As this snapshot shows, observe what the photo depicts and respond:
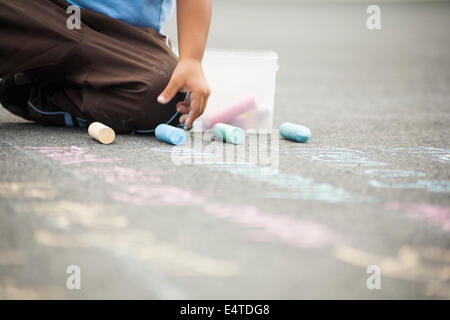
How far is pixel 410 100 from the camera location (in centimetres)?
236

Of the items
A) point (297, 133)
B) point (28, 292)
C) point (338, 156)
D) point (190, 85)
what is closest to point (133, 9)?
point (190, 85)

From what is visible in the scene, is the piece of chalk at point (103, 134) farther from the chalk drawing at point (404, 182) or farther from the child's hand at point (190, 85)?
the chalk drawing at point (404, 182)

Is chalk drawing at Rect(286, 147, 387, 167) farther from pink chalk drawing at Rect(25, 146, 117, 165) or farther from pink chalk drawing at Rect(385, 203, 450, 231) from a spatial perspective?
pink chalk drawing at Rect(25, 146, 117, 165)

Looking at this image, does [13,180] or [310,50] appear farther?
[310,50]

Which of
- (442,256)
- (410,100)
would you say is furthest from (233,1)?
(442,256)

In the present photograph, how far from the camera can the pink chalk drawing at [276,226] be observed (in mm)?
662

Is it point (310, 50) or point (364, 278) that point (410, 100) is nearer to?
point (364, 278)

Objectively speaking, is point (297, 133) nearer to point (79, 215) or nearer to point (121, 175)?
point (121, 175)

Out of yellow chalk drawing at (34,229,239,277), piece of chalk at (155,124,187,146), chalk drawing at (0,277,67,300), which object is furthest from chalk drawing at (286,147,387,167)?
chalk drawing at (0,277,67,300)

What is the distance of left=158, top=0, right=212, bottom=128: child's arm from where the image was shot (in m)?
1.24

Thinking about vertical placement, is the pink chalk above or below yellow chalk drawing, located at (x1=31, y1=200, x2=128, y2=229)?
above

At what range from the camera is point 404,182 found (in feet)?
3.06

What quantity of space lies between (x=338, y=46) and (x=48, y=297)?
207 inches

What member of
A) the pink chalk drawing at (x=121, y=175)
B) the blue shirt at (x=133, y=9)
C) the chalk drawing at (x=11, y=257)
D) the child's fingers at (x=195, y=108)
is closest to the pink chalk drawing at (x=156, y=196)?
the pink chalk drawing at (x=121, y=175)
